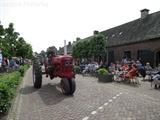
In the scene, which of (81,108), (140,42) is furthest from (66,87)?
(140,42)

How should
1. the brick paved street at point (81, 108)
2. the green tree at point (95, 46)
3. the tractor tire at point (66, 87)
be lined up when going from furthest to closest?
the green tree at point (95, 46) < the tractor tire at point (66, 87) < the brick paved street at point (81, 108)

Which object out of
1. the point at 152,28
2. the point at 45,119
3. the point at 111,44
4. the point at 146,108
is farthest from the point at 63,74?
the point at 111,44

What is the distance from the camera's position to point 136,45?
819 inches

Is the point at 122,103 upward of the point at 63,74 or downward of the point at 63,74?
downward

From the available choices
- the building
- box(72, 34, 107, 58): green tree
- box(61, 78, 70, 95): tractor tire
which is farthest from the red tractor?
box(72, 34, 107, 58): green tree

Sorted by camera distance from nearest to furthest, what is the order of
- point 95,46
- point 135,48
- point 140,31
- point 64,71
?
point 64,71
point 135,48
point 140,31
point 95,46

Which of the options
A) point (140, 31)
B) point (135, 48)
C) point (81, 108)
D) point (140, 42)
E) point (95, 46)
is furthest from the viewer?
point (95, 46)

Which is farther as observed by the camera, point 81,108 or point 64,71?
point 64,71

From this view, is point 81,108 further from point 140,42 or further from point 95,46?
point 95,46

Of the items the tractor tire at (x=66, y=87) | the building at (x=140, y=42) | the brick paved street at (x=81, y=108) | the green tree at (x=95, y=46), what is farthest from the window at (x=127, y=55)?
the tractor tire at (x=66, y=87)

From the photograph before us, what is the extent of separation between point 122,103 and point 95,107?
116cm

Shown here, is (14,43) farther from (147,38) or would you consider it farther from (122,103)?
(122,103)

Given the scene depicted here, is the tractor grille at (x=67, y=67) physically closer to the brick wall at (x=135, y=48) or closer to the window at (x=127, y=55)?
the brick wall at (x=135, y=48)

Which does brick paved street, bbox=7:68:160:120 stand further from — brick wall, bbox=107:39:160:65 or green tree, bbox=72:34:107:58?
green tree, bbox=72:34:107:58
